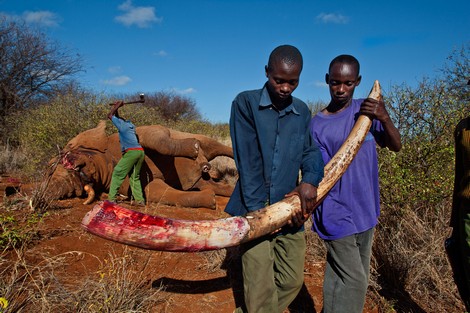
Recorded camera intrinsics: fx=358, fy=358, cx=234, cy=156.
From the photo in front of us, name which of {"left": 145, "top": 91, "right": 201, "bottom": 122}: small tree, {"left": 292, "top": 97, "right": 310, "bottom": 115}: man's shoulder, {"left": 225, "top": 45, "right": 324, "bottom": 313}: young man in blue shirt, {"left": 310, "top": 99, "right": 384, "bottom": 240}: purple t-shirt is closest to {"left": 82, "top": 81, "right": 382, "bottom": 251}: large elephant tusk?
{"left": 225, "top": 45, "right": 324, "bottom": 313}: young man in blue shirt

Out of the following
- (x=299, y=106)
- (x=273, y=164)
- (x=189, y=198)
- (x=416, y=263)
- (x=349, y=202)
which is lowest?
(x=189, y=198)

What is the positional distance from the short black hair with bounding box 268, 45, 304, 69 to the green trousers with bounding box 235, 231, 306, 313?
3.50 feet

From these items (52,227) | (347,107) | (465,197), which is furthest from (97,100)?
(465,197)

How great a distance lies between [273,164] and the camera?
2252mm

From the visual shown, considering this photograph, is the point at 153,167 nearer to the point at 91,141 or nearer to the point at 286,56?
the point at 91,141

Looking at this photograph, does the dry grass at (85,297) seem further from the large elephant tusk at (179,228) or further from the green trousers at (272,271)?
the large elephant tusk at (179,228)

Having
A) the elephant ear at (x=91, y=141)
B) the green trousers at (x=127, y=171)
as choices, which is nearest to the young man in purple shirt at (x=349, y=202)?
the green trousers at (x=127, y=171)

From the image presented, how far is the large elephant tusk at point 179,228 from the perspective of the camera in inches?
63.9

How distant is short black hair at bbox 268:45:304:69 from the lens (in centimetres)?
211

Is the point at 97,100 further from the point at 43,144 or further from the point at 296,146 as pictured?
the point at 296,146

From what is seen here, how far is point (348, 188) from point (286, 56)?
92cm

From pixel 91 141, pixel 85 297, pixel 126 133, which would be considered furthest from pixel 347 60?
pixel 91 141

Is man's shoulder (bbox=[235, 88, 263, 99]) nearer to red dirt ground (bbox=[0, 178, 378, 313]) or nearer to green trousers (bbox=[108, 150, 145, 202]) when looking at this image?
red dirt ground (bbox=[0, 178, 378, 313])

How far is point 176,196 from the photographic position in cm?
675
